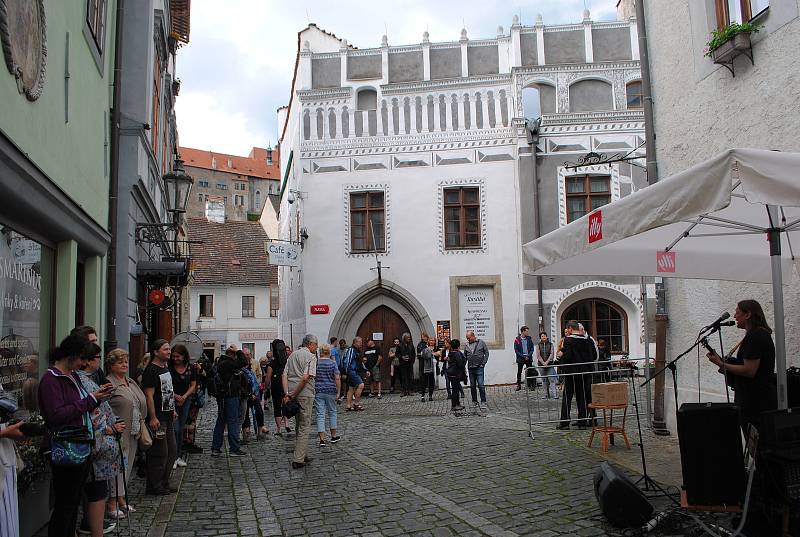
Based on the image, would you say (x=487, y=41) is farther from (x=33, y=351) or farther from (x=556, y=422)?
(x=33, y=351)

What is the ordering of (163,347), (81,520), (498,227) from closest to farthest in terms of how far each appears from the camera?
(81,520)
(163,347)
(498,227)

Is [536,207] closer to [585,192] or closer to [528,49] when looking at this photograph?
[585,192]

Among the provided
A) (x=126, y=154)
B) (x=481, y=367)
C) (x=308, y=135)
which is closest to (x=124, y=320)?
(x=126, y=154)

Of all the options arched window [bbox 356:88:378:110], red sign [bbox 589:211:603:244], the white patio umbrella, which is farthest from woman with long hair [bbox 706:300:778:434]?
arched window [bbox 356:88:378:110]

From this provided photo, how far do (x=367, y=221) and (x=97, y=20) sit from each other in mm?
13144

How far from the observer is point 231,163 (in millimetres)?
92750

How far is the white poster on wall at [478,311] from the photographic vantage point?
68.1 ft

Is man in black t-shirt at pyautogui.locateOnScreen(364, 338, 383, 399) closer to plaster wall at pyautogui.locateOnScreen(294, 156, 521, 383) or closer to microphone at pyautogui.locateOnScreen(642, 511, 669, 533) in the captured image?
plaster wall at pyautogui.locateOnScreen(294, 156, 521, 383)

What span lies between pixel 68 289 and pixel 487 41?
677 inches

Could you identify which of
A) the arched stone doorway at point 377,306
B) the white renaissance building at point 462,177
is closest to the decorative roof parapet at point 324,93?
the white renaissance building at point 462,177

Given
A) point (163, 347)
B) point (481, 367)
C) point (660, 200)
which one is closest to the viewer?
point (660, 200)

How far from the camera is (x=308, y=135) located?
21.9 metres

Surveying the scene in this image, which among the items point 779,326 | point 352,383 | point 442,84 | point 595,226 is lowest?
point 352,383

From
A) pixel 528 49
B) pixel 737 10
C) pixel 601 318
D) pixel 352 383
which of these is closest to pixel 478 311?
pixel 601 318
